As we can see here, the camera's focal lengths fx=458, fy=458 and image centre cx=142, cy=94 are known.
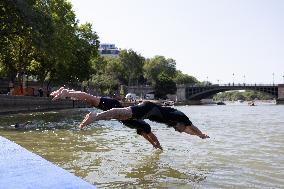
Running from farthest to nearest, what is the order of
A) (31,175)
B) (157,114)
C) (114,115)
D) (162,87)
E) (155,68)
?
(155,68) → (162,87) → (157,114) → (114,115) → (31,175)

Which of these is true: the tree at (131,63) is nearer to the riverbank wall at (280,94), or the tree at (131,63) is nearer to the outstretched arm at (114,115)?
the riverbank wall at (280,94)

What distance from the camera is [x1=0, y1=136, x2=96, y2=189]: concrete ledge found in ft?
9.84

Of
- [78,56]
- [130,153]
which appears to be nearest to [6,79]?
[78,56]

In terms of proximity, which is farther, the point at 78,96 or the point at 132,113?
the point at 78,96

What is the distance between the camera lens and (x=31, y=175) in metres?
3.38

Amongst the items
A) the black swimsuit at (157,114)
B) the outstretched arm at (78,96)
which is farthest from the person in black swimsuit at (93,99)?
the black swimsuit at (157,114)

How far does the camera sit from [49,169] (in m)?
3.65

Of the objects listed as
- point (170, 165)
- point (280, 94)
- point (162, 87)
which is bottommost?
point (170, 165)

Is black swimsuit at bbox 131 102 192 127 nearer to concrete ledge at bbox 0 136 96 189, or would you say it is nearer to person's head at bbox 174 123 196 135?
person's head at bbox 174 123 196 135

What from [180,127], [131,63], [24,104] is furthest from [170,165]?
[131,63]

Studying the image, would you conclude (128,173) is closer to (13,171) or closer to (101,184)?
(101,184)

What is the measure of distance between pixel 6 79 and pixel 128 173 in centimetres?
6510

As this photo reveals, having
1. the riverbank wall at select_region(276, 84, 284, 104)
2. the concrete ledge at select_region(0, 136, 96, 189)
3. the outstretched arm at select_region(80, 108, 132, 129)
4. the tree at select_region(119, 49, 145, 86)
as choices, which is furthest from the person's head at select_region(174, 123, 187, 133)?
the tree at select_region(119, 49, 145, 86)

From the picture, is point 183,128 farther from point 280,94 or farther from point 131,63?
point 131,63
